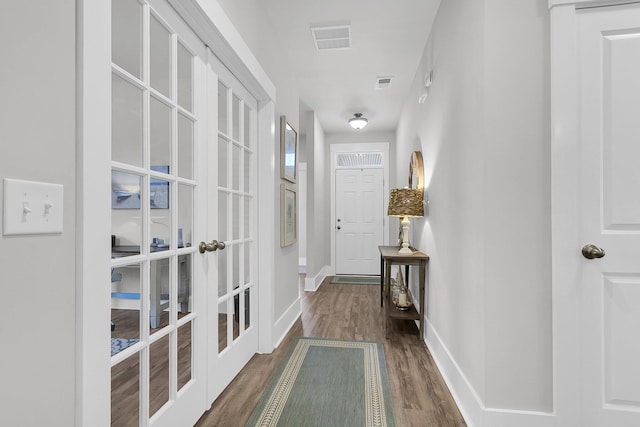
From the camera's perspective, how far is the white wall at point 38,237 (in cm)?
68

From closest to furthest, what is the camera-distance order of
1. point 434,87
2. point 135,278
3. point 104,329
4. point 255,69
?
point 104,329 < point 135,278 < point 255,69 < point 434,87

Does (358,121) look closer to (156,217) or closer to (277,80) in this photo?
(277,80)

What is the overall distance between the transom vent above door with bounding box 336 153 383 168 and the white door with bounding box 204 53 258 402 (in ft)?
12.0

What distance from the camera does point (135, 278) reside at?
1207mm

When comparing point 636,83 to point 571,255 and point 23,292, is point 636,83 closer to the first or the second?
point 571,255

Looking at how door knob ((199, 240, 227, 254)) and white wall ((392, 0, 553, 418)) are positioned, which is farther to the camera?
door knob ((199, 240, 227, 254))

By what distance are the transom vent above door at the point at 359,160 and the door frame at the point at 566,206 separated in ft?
14.5

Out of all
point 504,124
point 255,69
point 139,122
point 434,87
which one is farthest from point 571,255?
point 255,69

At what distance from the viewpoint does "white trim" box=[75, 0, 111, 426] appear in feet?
2.82

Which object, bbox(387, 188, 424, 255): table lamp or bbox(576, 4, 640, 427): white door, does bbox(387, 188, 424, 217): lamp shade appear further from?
bbox(576, 4, 640, 427): white door

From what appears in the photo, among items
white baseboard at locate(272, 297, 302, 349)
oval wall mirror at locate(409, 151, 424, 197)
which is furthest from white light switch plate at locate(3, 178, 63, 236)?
oval wall mirror at locate(409, 151, 424, 197)

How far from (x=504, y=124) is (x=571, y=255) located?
2.12 ft

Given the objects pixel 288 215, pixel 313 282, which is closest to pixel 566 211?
pixel 288 215

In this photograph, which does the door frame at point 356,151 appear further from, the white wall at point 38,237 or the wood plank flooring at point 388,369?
the white wall at point 38,237
